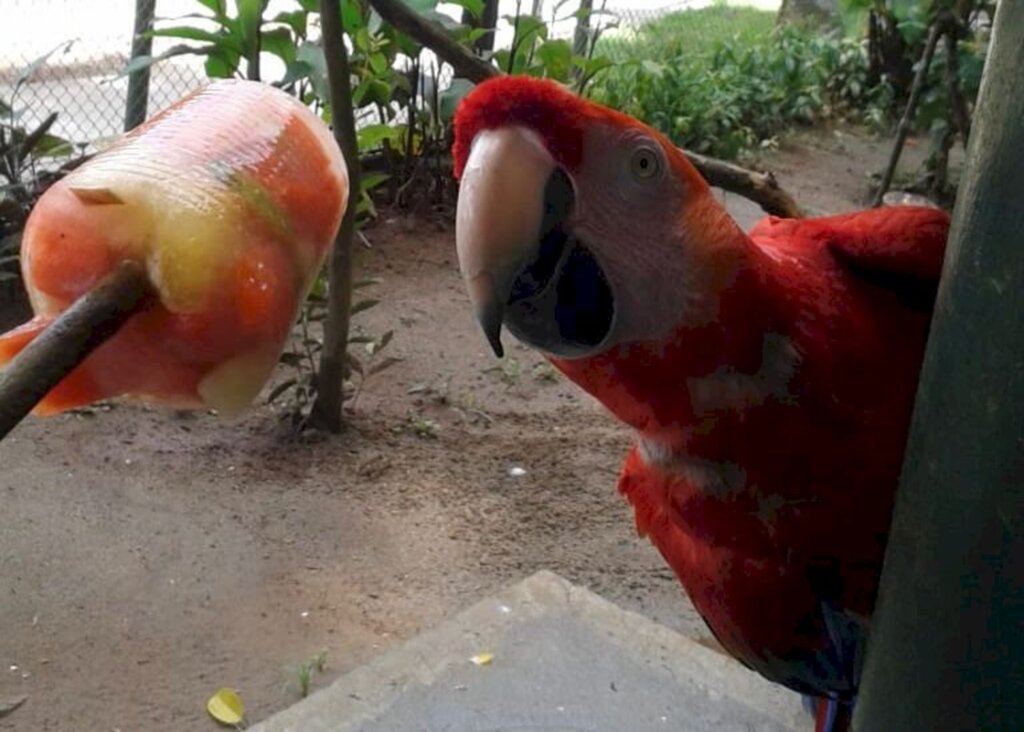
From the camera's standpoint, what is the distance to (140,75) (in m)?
3.02

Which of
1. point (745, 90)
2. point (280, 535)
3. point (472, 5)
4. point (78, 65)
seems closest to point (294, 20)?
point (472, 5)

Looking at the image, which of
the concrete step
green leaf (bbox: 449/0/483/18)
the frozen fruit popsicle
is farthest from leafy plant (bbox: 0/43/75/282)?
the frozen fruit popsicle

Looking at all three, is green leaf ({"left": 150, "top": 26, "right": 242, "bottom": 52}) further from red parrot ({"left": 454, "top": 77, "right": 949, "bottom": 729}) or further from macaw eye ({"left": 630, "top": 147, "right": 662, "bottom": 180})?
macaw eye ({"left": 630, "top": 147, "right": 662, "bottom": 180})

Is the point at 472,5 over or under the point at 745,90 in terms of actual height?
over

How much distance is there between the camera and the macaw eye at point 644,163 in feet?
2.52

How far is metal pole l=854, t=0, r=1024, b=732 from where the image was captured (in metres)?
0.49

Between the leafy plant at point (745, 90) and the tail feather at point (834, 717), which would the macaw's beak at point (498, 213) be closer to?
the tail feather at point (834, 717)

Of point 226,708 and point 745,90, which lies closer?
point 226,708

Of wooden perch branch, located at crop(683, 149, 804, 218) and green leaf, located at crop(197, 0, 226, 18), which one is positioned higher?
wooden perch branch, located at crop(683, 149, 804, 218)

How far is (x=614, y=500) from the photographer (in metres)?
2.58

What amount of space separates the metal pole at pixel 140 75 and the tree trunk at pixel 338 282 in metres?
0.82

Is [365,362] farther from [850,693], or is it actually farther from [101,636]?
[850,693]

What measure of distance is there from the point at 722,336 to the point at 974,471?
30cm

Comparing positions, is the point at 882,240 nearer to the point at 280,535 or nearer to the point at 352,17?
the point at 280,535
